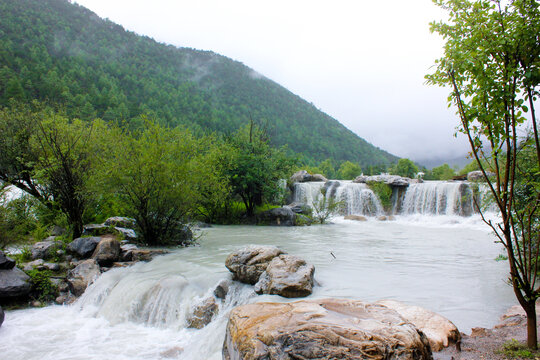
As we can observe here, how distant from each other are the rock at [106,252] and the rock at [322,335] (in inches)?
296

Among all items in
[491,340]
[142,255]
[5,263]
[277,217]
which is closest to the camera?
[491,340]

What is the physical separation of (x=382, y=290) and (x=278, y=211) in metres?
16.4

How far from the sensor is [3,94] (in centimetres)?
4931

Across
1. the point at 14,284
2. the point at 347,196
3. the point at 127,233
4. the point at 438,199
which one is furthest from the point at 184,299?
the point at 438,199

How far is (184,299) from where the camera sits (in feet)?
23.4

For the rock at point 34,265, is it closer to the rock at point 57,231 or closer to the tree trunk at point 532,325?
the rock at point 57,231

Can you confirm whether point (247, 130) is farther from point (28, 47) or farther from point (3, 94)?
point (28, 47)

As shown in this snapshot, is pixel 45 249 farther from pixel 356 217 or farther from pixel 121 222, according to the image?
pixel 356 217

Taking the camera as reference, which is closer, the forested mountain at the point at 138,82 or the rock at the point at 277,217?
the rock at the point at 277,217

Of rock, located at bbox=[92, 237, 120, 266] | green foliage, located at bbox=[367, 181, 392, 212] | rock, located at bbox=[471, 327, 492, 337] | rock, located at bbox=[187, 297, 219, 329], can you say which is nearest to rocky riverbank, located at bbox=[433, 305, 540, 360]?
rock, located at bbox=[471, 327, 492, 337]

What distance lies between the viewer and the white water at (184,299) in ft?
19.3

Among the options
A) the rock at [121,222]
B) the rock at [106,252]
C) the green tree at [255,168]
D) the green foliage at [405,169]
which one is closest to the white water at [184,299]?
the rock at [106,252]

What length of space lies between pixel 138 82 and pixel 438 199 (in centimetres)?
9341

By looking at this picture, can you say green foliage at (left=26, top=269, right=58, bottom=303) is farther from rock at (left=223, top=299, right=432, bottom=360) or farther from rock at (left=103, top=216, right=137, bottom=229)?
rock at (left=223, top=299, right=432, bottom=360)
